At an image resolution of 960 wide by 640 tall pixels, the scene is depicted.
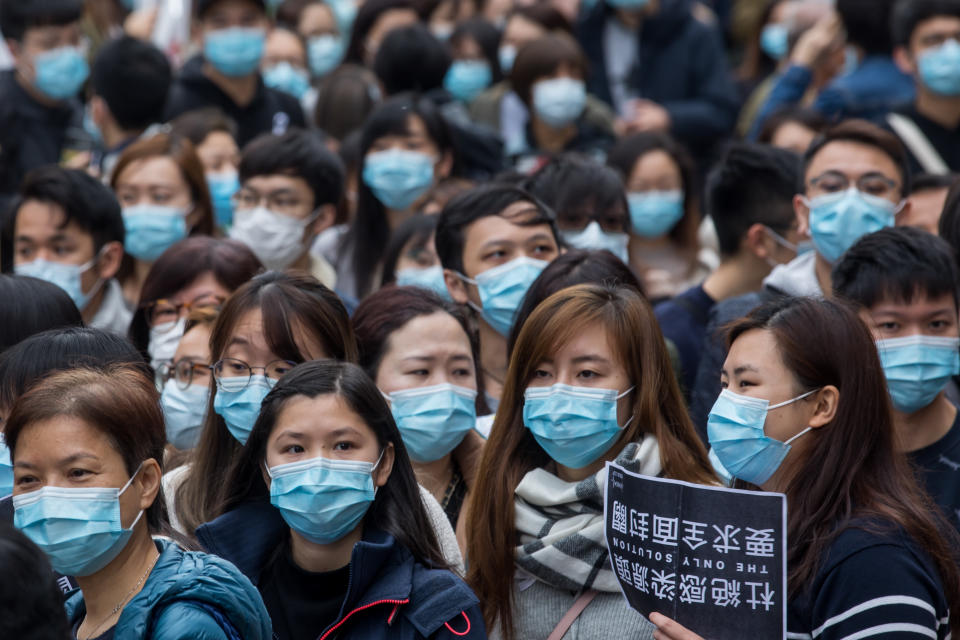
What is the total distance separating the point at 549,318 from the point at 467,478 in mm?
920

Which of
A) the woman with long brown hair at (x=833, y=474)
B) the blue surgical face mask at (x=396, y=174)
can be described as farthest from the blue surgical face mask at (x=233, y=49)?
the woman with long brown hair at (x=833, y=474)

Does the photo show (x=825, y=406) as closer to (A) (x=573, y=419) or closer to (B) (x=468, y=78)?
(A) (x=573, y=419)

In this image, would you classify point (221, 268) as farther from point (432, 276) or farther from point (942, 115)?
point (942, 115)

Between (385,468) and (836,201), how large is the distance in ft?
9.03

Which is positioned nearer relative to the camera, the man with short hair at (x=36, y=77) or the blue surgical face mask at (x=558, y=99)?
the man with short hair at (x=36, y=77)

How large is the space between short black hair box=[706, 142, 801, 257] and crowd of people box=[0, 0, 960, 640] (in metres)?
0.02

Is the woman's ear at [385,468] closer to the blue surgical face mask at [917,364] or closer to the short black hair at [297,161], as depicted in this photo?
the blue surgical face mask at [917,364]

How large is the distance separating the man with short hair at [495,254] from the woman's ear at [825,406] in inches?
77.9

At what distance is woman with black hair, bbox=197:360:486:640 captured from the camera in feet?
13.2

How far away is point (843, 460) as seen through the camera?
3.91 m

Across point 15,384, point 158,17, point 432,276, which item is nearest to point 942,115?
point 432,276

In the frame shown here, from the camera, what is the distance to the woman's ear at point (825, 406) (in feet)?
13.1

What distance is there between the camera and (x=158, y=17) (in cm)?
1200

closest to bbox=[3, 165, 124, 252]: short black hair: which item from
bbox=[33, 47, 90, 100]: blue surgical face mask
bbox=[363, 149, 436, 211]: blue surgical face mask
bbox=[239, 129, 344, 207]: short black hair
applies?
bbox=[239, 129, 344, 207]: short black hair
